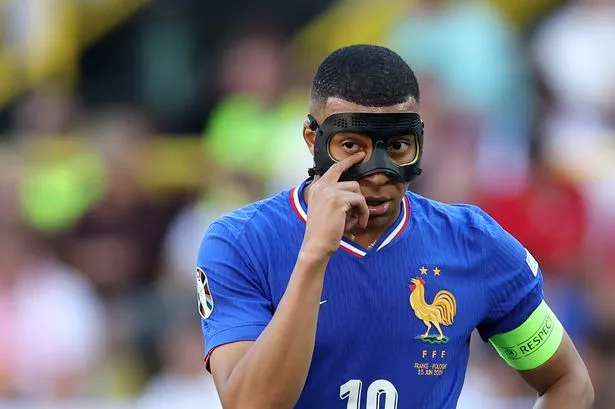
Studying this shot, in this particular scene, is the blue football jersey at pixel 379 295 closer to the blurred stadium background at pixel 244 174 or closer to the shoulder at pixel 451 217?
the shoulder at pixel 451 217

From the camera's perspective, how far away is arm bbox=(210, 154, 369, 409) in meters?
3.95

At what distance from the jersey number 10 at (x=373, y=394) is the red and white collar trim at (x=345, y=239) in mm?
417

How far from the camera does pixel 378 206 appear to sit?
13.9 feet

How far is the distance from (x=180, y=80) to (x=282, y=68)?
1690mm

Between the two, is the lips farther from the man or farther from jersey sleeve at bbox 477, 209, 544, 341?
jersey sleeve at bbox 477, 209, 544, 341

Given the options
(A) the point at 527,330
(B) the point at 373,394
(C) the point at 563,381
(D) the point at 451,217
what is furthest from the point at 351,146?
(C) the point at 563,381

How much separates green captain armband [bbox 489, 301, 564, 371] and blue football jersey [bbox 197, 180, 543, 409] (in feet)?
0.24

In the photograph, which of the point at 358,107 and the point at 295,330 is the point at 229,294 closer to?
the point at 295,330

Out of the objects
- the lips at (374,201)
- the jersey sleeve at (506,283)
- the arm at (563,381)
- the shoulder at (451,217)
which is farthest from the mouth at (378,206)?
the arm at (563,381)

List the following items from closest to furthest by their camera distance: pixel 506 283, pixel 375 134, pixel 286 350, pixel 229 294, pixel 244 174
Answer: pixel 286 350 → pixel 375 134 → pixel 229 294 → pixel 506 283 → pixel 244 174

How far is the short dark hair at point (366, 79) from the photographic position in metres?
4.20

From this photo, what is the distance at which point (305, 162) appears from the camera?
996 centimetres

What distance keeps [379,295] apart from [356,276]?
10 centimetres

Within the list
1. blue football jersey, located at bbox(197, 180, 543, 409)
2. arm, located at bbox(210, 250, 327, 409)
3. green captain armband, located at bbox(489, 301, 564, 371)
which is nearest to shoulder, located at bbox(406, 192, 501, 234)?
blue football jersey, located at bbox(197, 180, 543, 409)
